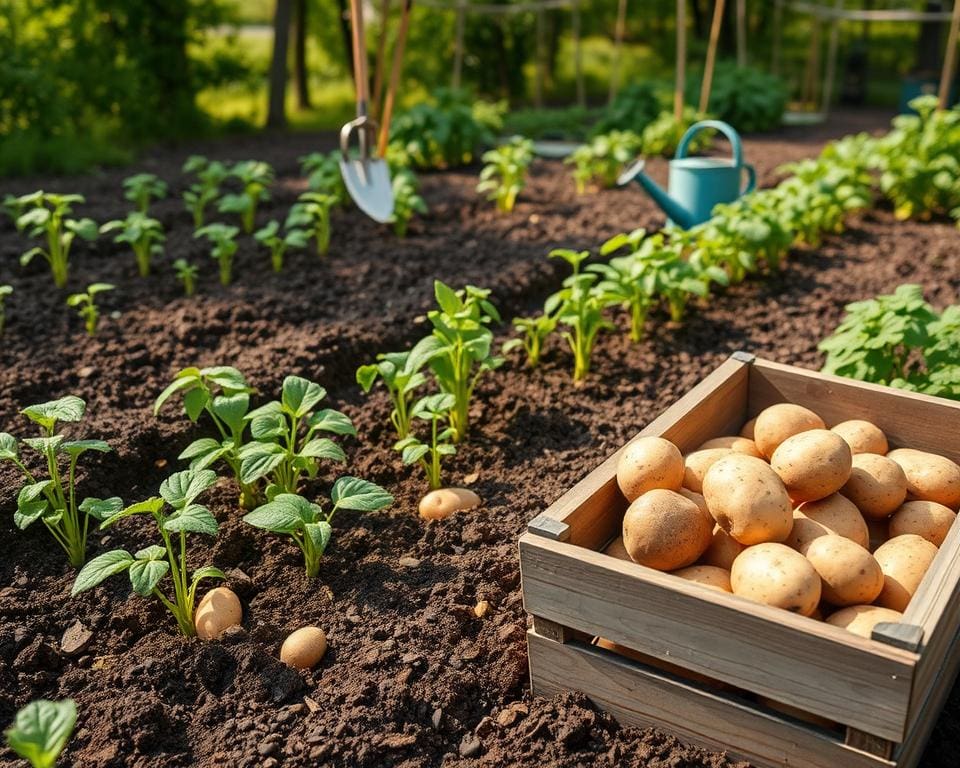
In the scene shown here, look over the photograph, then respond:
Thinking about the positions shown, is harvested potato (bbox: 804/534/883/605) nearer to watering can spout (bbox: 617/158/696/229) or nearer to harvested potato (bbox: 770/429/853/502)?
harvested potato (bbox: 770/429/853/502)

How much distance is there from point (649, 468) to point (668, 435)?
0.86 ft

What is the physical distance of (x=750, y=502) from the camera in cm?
222

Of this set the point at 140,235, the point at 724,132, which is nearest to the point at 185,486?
the point at 140,235

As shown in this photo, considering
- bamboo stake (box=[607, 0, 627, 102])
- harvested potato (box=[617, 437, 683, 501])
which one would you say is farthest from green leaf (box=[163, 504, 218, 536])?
bamboo stake (box=[607, 0, 627, 102])

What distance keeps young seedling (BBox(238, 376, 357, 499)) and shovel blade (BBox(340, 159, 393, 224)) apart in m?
2.22

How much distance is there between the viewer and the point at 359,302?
498 cm

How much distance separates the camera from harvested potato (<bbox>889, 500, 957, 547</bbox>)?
2.41 meters

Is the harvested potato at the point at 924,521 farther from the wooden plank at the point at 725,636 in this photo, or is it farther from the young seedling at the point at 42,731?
the young seedling at the point at 42,731

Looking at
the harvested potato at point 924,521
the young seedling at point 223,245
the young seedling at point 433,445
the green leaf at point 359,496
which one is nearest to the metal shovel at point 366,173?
the young seedling at point 223,245

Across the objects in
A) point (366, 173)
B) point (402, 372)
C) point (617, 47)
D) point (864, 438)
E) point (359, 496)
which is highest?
point (617, 47)

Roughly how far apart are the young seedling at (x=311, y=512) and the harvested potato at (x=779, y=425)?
101 centimetres

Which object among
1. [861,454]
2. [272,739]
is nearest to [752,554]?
[861,454]

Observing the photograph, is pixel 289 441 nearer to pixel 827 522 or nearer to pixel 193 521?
pixel 193 521

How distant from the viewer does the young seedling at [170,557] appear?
250 centimetres
